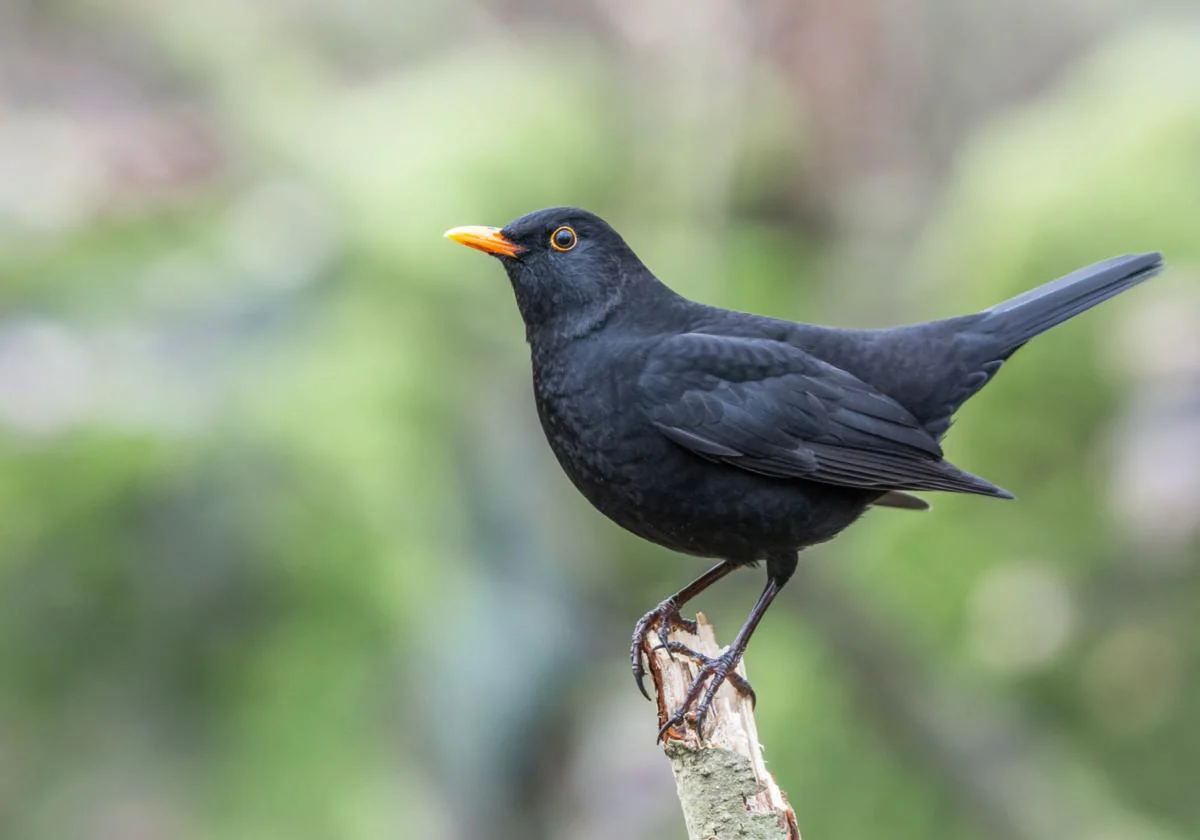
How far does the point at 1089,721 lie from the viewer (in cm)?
579

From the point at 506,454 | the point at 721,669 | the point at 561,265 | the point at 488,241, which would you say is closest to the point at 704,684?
the point at 721,669

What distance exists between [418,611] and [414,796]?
2.81 feet

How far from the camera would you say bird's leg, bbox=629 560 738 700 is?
3.89 metres

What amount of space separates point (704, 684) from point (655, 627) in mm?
400

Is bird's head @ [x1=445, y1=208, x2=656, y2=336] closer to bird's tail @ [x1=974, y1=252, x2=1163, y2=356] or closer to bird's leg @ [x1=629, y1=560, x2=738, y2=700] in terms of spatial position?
bird's leg @ [x1=629, y1=560, x2=738, y2=700]

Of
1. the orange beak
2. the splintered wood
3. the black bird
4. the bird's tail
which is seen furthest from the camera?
the bird's tail

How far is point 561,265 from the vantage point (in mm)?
3936

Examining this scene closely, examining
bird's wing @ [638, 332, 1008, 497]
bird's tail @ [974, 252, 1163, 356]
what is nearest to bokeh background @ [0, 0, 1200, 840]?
bird's tail @ [974, 252, 1163, 356]

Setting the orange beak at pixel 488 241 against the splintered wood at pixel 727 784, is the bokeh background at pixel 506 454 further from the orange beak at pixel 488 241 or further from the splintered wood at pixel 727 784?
the orange beak at pixel 488 241

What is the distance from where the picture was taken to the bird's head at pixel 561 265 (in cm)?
389

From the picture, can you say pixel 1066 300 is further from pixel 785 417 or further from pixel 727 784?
pixel 727 784

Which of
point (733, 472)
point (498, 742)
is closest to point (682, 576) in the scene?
point (498, 742)

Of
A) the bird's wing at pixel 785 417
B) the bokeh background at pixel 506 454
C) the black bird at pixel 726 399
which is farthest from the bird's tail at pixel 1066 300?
the bokeh background at pixel 506 454

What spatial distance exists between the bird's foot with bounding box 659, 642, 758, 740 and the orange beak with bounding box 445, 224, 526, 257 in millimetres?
1187
